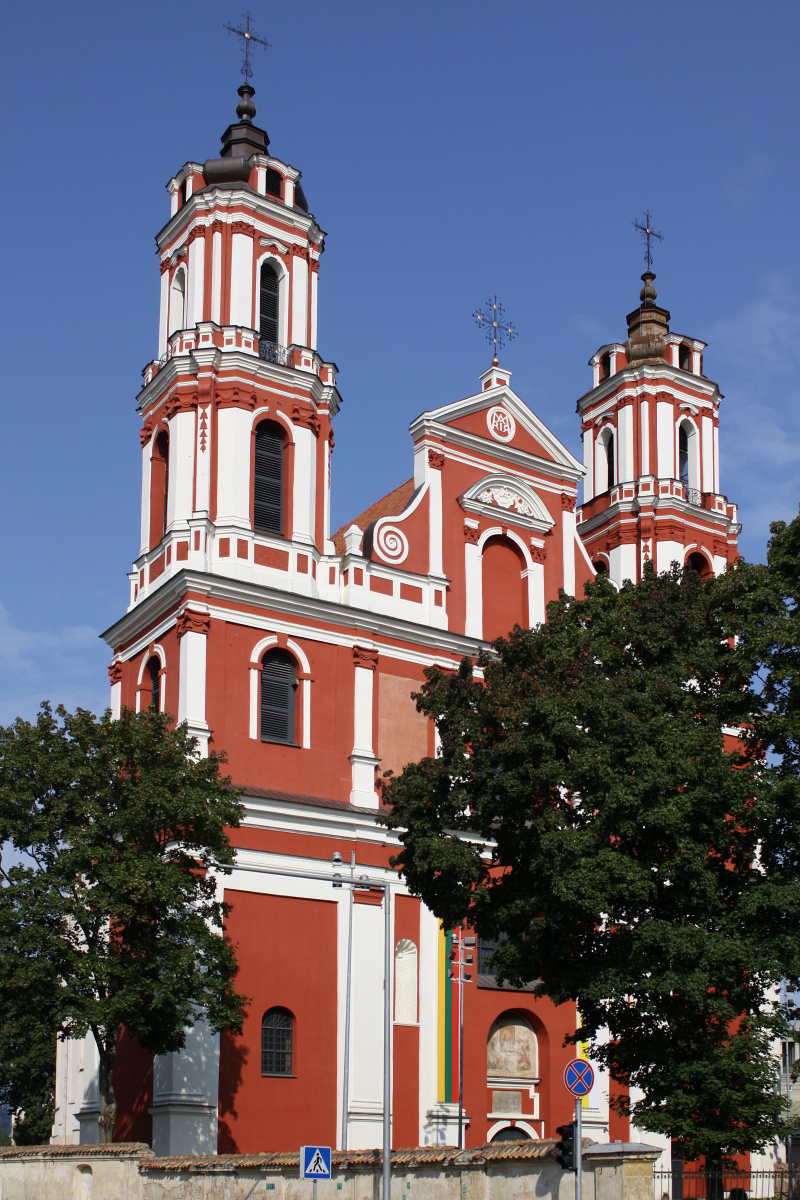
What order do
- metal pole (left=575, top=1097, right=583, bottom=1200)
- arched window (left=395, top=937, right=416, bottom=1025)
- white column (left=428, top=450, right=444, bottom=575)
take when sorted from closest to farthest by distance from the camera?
1. metal pole (left=575, top=1097, right=583, bottom=1200)
2. arched window (left=395, top=937, right=416, bottom=1025)
3. white column (left=428, top=450, right=444, bottom=575)

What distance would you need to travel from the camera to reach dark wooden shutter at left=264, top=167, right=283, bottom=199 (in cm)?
4084

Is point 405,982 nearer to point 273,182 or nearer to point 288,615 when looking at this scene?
point 288,615

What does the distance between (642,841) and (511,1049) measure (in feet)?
45.4

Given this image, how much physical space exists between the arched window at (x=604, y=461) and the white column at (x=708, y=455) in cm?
305

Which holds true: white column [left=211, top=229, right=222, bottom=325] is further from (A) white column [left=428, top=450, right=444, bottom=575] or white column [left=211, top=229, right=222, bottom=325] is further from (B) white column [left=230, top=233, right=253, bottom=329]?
(A) white column [left=428, top=450, right=444, bottom=575]

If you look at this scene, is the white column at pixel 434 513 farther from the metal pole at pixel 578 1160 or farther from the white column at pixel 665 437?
the metal pole at pixel 578 1160

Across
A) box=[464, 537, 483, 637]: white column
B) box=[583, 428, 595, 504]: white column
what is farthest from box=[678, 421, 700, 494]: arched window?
box=[464, 537, 483, 637]: white column

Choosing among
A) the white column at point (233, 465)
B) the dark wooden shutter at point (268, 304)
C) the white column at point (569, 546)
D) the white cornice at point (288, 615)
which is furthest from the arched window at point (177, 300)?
the white column at point (569, 546)

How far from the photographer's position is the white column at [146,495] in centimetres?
3909

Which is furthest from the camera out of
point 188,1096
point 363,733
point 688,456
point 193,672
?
point 688,456

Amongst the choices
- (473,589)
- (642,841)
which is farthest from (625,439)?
(642,841)

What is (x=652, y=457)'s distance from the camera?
47.7 meters

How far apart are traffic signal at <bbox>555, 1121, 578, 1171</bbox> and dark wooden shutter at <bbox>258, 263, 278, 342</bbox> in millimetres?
23765

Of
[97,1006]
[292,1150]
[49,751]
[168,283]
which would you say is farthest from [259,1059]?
[168,283]
